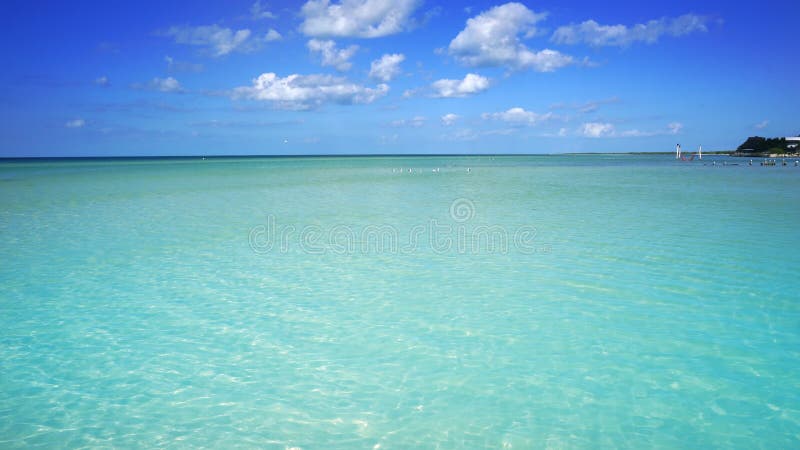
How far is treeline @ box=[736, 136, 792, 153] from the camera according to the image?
14512cm

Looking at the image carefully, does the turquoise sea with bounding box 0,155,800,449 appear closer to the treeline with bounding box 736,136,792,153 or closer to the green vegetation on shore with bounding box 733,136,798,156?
the green vegetation on shore with bounding box 733,136,798,156

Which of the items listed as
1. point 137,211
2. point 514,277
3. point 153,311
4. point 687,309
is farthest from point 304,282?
point 137,211

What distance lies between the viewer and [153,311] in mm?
8797

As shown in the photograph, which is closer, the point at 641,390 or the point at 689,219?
the point at 641,390

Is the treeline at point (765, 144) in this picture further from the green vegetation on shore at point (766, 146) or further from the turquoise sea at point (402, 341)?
the turquoise sea at point (402, 341)

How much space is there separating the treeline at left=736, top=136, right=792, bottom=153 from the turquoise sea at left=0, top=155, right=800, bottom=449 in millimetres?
162259

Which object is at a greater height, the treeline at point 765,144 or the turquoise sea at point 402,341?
the treeline at point 765,144

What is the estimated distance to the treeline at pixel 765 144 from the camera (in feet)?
476

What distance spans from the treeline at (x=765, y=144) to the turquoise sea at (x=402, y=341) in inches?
6388

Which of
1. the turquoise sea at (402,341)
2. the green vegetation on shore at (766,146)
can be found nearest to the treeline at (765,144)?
the green vegetation on shore at (766,146)

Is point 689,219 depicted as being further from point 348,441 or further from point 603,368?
point 348,441

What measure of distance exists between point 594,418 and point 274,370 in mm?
3846

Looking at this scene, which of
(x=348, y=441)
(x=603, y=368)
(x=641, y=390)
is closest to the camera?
(x=348, y=441)

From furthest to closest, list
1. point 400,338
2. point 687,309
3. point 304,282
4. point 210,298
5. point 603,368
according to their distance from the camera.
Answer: point 304,282
point 210,298
point 687,309
point 400,338
point 603,368
